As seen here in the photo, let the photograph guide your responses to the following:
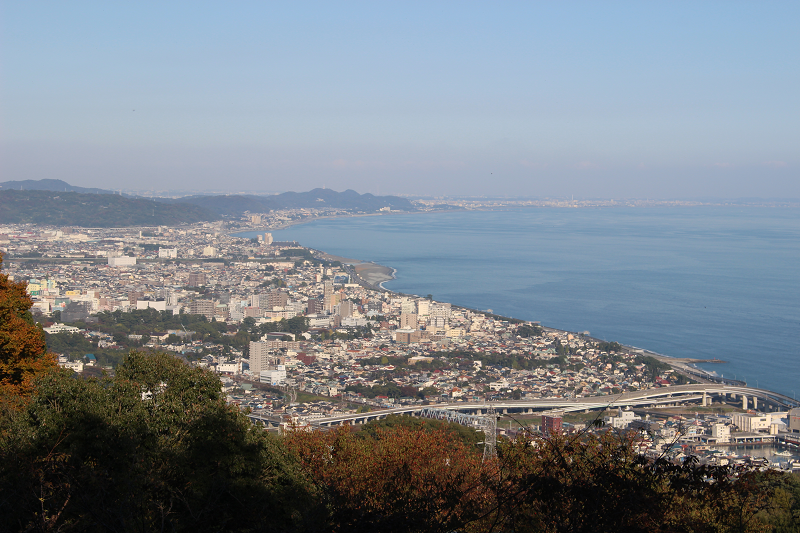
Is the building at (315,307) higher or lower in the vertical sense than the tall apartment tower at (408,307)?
lower

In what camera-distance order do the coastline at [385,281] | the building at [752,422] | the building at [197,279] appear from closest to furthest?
1. the building at [752,422]
2. the coastline at [385,281]
3. the building at [197,279]

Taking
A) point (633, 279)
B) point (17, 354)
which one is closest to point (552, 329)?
point (633, 279)

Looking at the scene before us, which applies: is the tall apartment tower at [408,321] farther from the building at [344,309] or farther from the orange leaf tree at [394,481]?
the orange leaf tree at [394,481]

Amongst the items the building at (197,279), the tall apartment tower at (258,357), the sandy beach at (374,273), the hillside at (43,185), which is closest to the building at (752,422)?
the tall apartment tower at (258,357)

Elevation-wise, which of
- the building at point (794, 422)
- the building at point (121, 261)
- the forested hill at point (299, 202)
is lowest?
the building at point (794, 422)

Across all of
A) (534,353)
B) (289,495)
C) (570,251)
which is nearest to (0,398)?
(289,495)

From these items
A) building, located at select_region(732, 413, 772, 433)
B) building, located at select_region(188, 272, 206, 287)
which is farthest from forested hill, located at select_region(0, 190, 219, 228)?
building, located at select_region(732, 413, 772, 433)

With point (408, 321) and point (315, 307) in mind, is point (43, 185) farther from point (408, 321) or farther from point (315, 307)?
point (408, 321)
